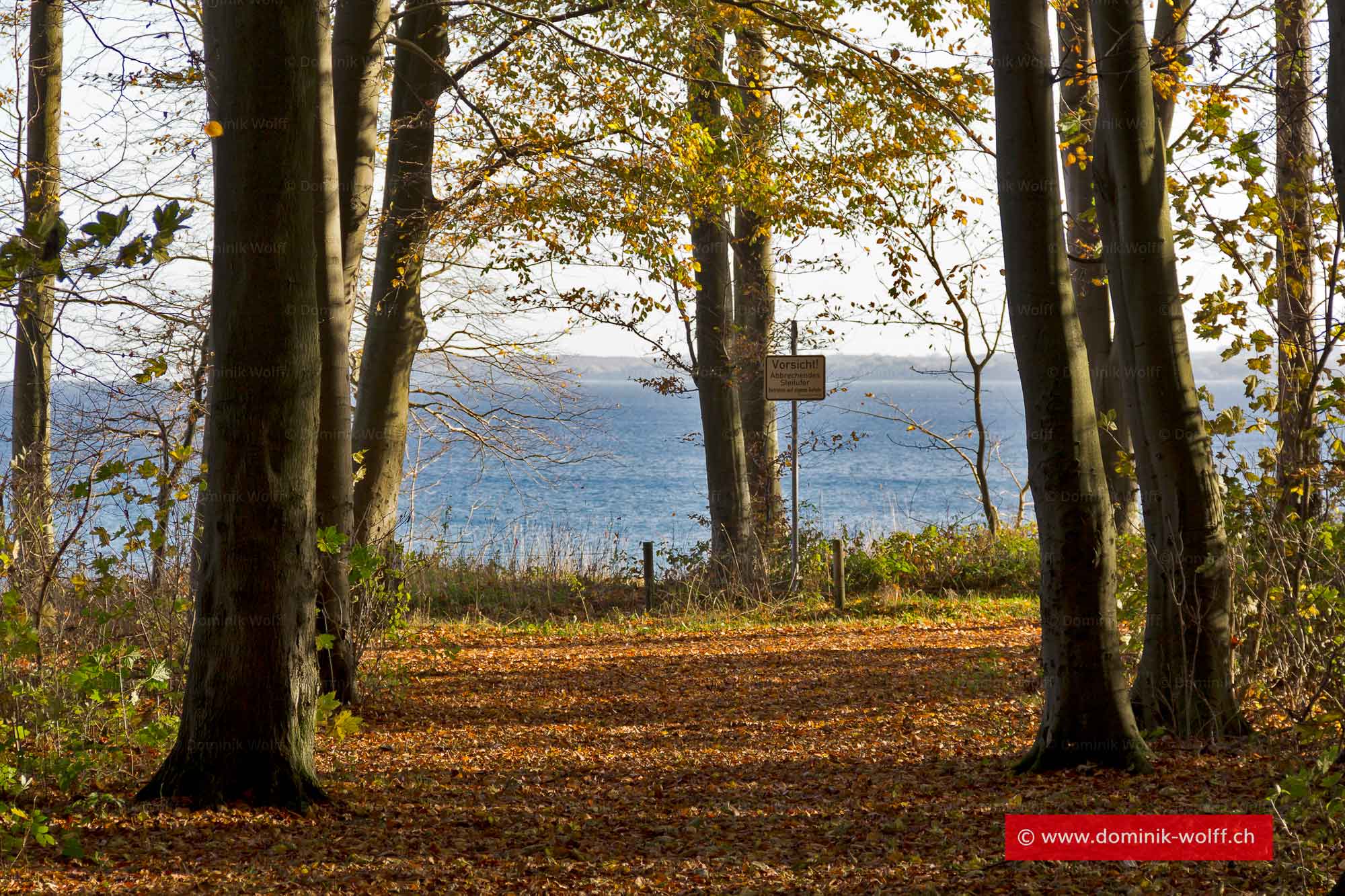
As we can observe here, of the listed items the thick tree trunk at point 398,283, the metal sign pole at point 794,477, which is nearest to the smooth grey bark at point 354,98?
the thick tree trunk at point 398,283

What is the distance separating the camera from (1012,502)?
1732 inches

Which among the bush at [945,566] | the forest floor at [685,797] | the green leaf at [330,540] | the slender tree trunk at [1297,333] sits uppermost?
the slender tree trunk at [1297,333]

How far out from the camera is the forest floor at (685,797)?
372cm

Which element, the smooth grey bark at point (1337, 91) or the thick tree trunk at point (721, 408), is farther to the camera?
the thick tree trunk at point (721, 408)

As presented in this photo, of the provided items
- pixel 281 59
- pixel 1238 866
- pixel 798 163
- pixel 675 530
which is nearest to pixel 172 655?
pixel 281 59

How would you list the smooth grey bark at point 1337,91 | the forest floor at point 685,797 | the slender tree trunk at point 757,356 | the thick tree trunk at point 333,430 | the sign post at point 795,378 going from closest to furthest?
the smooth grey bark at point 1337,91, the forest floor at point 685,797, the thick tree trunk at point 333,430, the sign post at point 795,378, the slender tree trunk at point 757,356

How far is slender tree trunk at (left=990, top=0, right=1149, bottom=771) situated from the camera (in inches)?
185

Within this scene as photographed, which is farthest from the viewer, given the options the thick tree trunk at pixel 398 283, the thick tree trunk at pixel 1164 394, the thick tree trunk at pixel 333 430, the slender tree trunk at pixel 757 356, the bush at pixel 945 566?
the slender tree trunk at pixel 757 356

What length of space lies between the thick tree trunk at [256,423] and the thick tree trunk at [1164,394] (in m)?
3.68

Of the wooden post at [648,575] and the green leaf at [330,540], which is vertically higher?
the green leaf at [330,540]

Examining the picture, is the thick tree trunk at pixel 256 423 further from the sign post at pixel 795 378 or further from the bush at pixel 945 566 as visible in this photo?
the bush at pixel 945 566

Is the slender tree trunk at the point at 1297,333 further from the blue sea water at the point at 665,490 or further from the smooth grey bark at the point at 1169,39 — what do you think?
the blue sea water at the point at 665,490

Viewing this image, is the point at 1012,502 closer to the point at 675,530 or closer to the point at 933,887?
the point at 675,530

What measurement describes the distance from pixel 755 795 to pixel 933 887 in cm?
142
